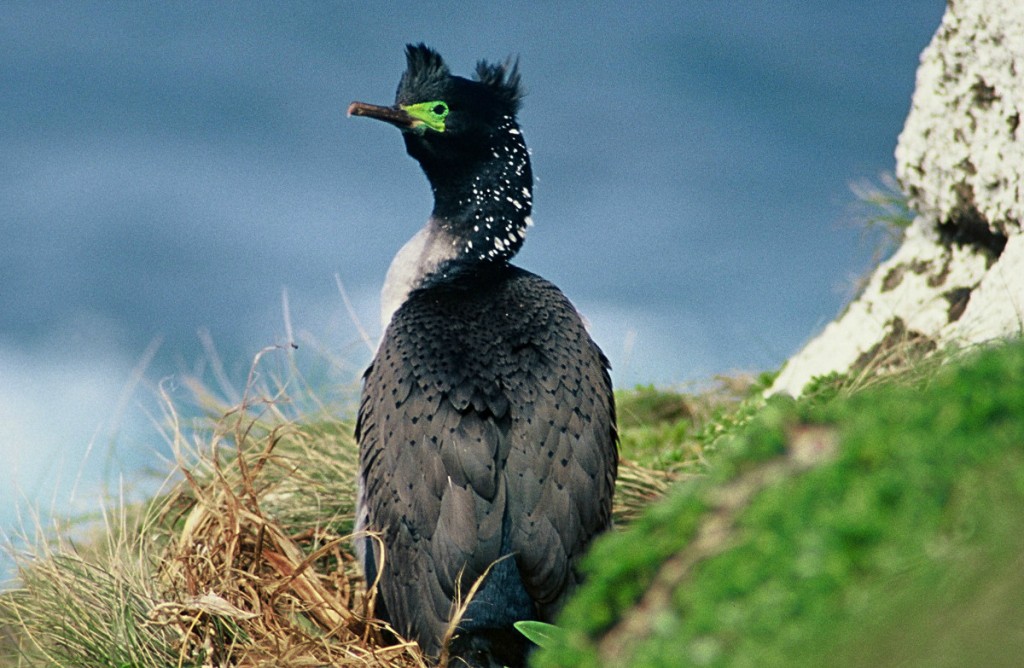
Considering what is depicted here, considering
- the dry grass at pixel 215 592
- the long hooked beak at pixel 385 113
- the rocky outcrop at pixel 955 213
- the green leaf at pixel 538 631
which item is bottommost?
the dry grass at pixel 215 592

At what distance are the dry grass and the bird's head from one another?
1530mm

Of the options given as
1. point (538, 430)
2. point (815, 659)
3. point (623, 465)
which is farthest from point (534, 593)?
point (815, 659)

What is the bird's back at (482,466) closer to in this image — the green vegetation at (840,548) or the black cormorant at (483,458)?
the black cormorant at (483,458)

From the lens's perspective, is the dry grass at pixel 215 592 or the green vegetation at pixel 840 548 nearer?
the green vegetation at pixel 840 548

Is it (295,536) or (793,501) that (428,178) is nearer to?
(295,536)

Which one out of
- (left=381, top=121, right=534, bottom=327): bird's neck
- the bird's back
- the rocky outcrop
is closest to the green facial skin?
(left=381, top=121, right=534, bottom=327): bird's neck

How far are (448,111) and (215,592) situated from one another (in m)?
2.54

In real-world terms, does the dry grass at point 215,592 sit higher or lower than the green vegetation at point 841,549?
lower

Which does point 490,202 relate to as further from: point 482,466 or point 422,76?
point 482,466

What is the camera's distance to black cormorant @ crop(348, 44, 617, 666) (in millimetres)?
4016

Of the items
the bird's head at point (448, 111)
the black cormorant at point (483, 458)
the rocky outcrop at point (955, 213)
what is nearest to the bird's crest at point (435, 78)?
the bird's head at point (448, 111)

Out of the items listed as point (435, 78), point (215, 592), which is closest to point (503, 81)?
point (435, 78)

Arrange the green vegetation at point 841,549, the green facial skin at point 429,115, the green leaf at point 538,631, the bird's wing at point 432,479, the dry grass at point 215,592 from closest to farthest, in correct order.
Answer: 1. the green vegetation at point 841,549
2. the green leaf at point 538,631
3. the bird's wing at point 432,479
4. the dry grass at point 215,592
5. the green facial skin at point 429,115

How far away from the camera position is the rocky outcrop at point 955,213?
5.59 m
